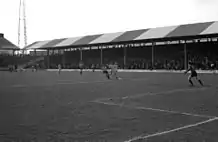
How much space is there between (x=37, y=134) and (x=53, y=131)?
1.23 ft

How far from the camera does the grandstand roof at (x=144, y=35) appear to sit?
3822cm

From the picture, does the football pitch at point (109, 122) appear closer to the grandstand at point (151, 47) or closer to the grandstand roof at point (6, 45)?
the grandstand at point (151, 47)

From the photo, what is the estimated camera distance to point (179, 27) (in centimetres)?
4328

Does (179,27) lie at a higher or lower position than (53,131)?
higher

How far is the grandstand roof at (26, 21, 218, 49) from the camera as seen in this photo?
38219 millimetres

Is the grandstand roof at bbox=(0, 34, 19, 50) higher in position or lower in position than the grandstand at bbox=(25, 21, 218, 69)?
higher

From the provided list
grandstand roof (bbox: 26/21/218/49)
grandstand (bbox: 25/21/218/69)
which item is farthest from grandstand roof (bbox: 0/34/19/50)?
grandstand roof (bbox: 26/21/218/49)

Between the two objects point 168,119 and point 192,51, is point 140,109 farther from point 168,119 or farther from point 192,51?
point 192,51

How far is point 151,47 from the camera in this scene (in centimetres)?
5162

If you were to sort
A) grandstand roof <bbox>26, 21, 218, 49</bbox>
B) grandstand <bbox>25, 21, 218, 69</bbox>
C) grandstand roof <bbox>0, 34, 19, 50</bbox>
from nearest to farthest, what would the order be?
1. grandstand roof <bbox>26, 21, 218, 49</bbox>
2. grandstand <bbox>25, 21, 218, 69</bbox>
3. grandstand roof <bbox>0, 34, 19, 50</bbox>

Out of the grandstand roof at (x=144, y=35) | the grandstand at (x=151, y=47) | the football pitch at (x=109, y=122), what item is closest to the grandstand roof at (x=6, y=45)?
the grandstand at (x=151, y=47)

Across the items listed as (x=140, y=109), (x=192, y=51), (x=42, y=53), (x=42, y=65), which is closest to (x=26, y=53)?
(x=42, y=53)

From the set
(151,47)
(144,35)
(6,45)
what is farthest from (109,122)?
(6,45)

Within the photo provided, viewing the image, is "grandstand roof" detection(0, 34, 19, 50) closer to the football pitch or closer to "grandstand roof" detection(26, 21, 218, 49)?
"grandstand roof" detection(26, 21, 218, 49)
